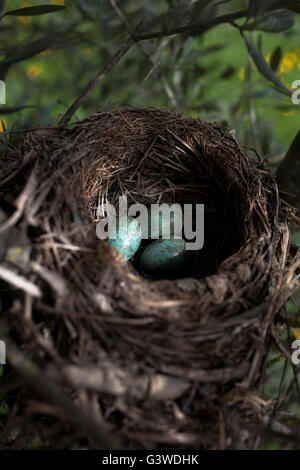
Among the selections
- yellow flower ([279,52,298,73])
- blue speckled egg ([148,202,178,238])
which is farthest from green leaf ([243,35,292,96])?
yellow flower ([279,52,298,73])

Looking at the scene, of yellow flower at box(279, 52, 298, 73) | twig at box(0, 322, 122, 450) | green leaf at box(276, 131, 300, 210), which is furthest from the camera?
yellow flower at box(279, 52, 298, 73)

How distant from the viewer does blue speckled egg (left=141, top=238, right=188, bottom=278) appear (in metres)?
1.53

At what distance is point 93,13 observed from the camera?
1.71 metres

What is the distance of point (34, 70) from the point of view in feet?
9.48

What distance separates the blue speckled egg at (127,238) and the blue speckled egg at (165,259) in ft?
0.20

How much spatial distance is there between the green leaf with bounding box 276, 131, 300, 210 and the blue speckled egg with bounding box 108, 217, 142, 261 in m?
0.57

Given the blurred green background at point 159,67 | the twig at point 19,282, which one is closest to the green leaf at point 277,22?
the blurred green background at point 159,67

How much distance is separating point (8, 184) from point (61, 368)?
2.05 ft

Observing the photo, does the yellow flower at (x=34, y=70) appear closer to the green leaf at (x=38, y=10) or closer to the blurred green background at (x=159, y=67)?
the blurred green background at (x=159, y=67)

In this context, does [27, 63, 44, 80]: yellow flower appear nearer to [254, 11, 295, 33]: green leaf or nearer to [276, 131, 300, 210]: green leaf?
[254, 11, 295, 33]: green leaf

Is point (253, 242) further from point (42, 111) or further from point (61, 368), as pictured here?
point (42, 111)

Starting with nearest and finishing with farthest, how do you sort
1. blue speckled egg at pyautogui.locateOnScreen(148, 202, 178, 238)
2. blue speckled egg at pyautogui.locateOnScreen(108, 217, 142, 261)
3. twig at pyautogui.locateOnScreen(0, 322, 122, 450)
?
twig at pyautogui.locateOnScreen(0, 322, 122, 450) → blue speckled egg at pyautogui.locateOnScreen(108, 217, 142, 261) → blue speckled egg at pyautogui.locateOnScreen(148, 202, 178, 238)

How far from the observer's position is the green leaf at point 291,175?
1383 mm
